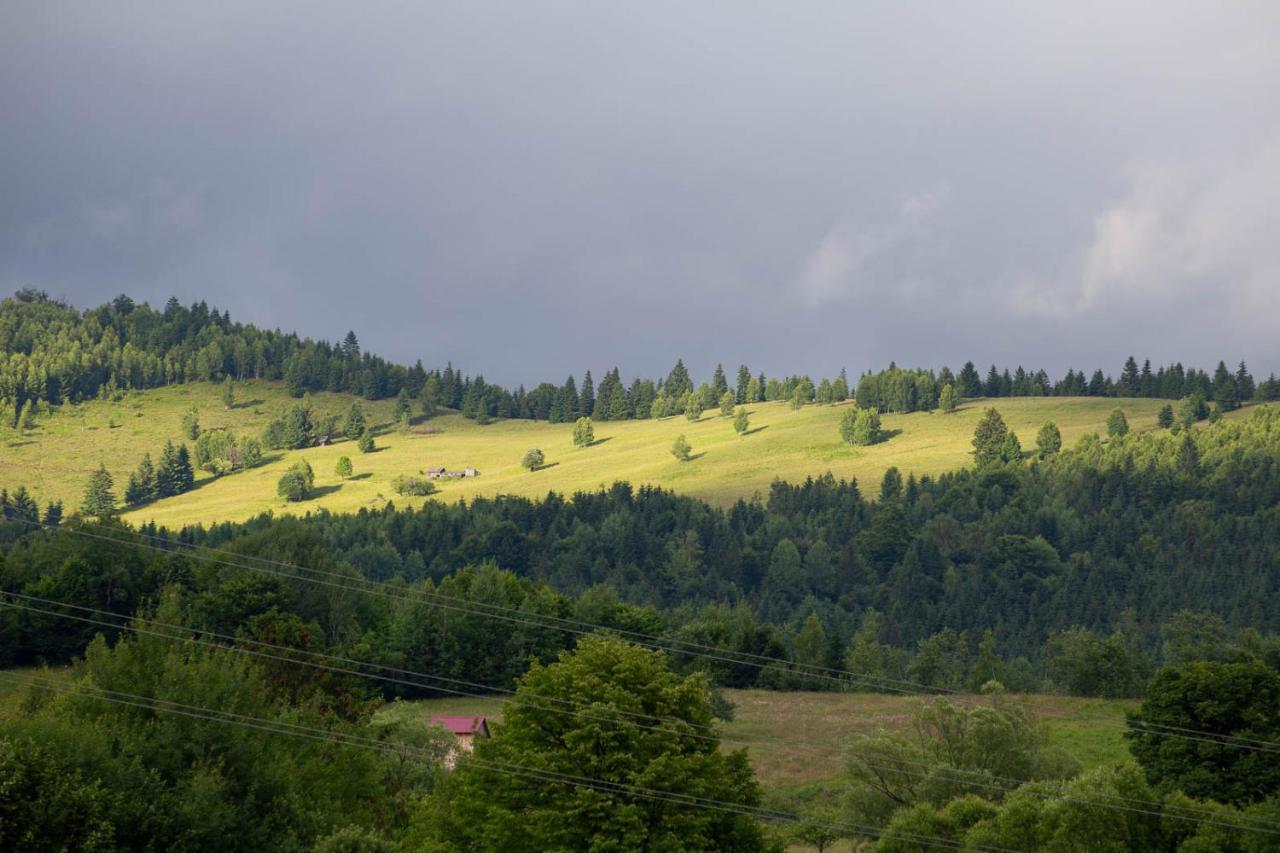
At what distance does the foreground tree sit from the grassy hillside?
2526cm

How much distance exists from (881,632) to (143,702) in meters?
157

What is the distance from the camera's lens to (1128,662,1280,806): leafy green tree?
219 ft

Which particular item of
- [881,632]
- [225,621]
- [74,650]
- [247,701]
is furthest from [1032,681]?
[247,701]

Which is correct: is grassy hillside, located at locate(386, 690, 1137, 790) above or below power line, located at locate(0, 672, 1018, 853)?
below

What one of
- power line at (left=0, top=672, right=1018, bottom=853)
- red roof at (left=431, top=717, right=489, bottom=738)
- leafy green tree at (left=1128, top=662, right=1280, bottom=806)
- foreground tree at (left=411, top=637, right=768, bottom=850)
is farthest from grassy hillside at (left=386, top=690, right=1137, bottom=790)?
foreground tree at (left=411, top=637, right=768, bottom=850)

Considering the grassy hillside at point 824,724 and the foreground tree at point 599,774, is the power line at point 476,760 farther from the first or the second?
the grassy hillside at point 824,724

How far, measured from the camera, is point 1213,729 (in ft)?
234

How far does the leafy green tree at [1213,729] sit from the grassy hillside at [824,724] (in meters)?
5.54

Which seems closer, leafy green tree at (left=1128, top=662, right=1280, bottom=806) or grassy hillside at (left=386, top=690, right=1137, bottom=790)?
leafy green tree at (left=1128, top=662, right=1280, bottom=806)

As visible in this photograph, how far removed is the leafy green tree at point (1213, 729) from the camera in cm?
6662

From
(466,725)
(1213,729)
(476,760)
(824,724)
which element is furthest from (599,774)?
(824,724)

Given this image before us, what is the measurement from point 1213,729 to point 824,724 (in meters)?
27.9

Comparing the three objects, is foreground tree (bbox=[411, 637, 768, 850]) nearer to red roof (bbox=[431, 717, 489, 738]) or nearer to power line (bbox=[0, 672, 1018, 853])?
power line (bbox=[0, 672, 1018, 853])

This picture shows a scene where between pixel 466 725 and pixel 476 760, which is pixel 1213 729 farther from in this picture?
pixel 476 760
